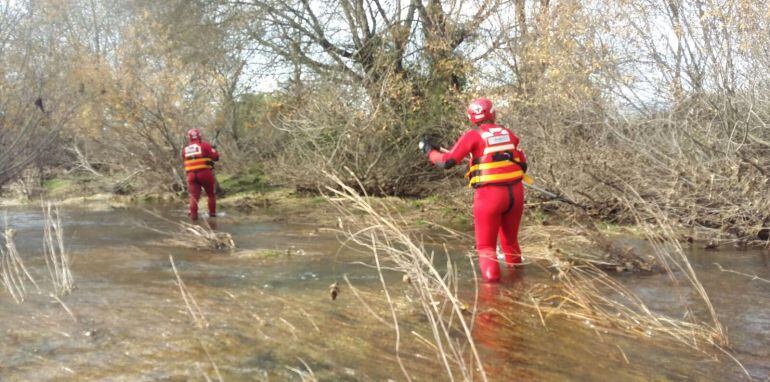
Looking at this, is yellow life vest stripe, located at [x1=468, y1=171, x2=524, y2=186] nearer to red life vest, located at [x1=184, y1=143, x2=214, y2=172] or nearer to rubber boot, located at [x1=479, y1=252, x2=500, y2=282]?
rubber boot, located at [x1=479, y1=252, x2=500, y2=282]

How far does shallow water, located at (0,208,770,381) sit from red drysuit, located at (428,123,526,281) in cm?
49

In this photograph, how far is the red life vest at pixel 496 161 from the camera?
241 inches

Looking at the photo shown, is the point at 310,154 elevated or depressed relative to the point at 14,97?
depressed

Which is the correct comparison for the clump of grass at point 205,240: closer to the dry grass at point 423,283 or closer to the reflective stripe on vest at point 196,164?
the reflective stripe on vest at point 196,164

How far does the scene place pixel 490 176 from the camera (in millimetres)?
6117

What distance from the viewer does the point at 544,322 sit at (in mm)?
4617

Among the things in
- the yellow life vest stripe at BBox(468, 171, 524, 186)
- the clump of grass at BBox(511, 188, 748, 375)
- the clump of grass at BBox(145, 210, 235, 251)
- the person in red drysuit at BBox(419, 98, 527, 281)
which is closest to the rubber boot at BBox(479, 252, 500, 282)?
the person in red drysuit at BBox(419, 98, 527, 281)

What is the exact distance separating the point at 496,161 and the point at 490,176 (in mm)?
171

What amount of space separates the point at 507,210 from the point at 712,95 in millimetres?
4166

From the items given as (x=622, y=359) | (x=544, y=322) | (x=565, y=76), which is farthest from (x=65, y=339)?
(x=565, y=76)

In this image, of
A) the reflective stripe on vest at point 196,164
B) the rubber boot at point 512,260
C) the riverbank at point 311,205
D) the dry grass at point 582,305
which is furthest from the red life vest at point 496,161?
the reflective stripe on vest at point 196,164

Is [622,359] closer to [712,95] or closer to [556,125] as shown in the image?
[712,95]

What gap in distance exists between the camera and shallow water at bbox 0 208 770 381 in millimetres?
3619

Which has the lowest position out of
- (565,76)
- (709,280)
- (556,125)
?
(709,280)
